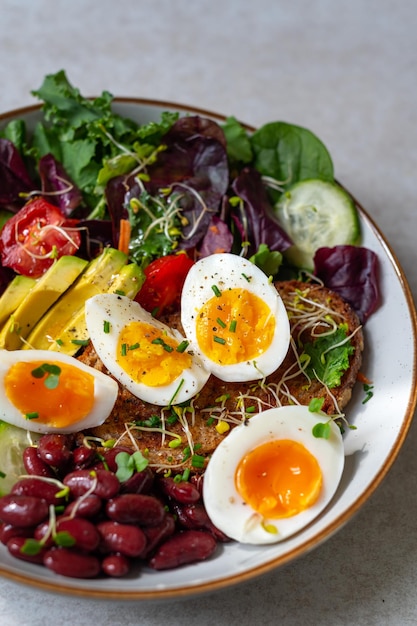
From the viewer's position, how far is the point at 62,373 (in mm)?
3250

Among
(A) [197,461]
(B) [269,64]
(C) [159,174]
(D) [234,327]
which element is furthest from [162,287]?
(B) [269,64]

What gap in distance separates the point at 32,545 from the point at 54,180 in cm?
220

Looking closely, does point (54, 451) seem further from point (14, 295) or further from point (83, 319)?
point (14, 295)

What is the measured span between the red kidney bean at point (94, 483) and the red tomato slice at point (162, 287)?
102 centimetres

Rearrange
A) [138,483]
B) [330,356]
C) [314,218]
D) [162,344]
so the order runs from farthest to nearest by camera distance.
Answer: [314,218] → [330,356] → [162,344] → [138,483]

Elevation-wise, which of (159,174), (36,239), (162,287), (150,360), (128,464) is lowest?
(128,464)

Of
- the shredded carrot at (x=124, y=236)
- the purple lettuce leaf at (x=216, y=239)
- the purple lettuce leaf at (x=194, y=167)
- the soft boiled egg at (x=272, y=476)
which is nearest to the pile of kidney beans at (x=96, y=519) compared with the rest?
the soft boiled egg at (x=272, y=476)

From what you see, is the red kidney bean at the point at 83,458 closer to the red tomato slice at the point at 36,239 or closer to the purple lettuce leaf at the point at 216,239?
the red tomato slice at the point at 36,239

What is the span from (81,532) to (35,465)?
0.41m

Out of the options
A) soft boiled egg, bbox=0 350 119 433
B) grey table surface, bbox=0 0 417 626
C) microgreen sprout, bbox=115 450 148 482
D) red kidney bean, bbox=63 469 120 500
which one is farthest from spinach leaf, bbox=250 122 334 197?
red kidney bean, bbox=63 469 120 500

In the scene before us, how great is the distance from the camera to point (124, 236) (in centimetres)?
408

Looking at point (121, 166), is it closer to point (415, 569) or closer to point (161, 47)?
point (161, 47)

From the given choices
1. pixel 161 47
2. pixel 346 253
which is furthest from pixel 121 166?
pixel 161 47

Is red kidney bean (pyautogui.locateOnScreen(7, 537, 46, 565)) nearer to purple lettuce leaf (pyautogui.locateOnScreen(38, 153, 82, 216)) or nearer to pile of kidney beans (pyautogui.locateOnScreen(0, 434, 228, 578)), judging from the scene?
pile of kidney beans (pyautogui.locateOnScreen(0, 434, 228, 578))
